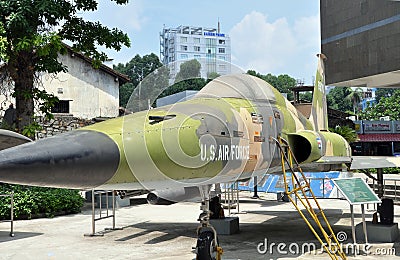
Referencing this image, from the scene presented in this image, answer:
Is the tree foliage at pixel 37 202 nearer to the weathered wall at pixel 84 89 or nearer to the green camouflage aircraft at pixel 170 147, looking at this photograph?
the green camouflage aircraft at pixel 170 147

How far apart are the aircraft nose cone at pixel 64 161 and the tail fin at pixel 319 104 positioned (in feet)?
22.1

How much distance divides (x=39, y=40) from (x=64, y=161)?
28.4 ft

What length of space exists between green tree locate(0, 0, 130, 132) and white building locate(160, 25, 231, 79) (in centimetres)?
637

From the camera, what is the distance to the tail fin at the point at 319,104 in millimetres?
10508

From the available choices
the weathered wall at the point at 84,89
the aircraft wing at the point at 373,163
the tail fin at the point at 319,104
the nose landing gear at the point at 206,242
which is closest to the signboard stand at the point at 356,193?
the aircraft wing at the point at 373,163

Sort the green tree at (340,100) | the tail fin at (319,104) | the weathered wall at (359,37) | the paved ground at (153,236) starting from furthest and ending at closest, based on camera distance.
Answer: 1. the green tree at (340,100)
2. the weathered wall at (359,37)
3. the tail fin at (319,104)
4. the paved ground at (153,236)

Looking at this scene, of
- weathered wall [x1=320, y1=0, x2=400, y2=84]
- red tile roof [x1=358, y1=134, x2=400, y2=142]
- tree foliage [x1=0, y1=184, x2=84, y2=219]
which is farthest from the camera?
red tile roof [x1=358, y1=134, x2=400, y2=142]

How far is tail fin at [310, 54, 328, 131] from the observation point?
34.5ft

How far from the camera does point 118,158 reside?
14.2ft

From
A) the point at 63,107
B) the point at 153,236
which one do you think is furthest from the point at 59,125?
the point at 153,236

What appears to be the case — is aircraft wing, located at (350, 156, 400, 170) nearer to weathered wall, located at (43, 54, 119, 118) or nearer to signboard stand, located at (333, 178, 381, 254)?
signboard stand, located at (333, 178, 381, 254)

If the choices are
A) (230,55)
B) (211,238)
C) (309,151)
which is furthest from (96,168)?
(309,151)

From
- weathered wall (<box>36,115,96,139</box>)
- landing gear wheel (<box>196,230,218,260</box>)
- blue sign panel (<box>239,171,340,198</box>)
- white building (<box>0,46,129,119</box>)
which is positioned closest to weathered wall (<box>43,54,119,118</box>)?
white building (<box>0,46,129,119</box>)

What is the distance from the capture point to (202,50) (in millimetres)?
5910
